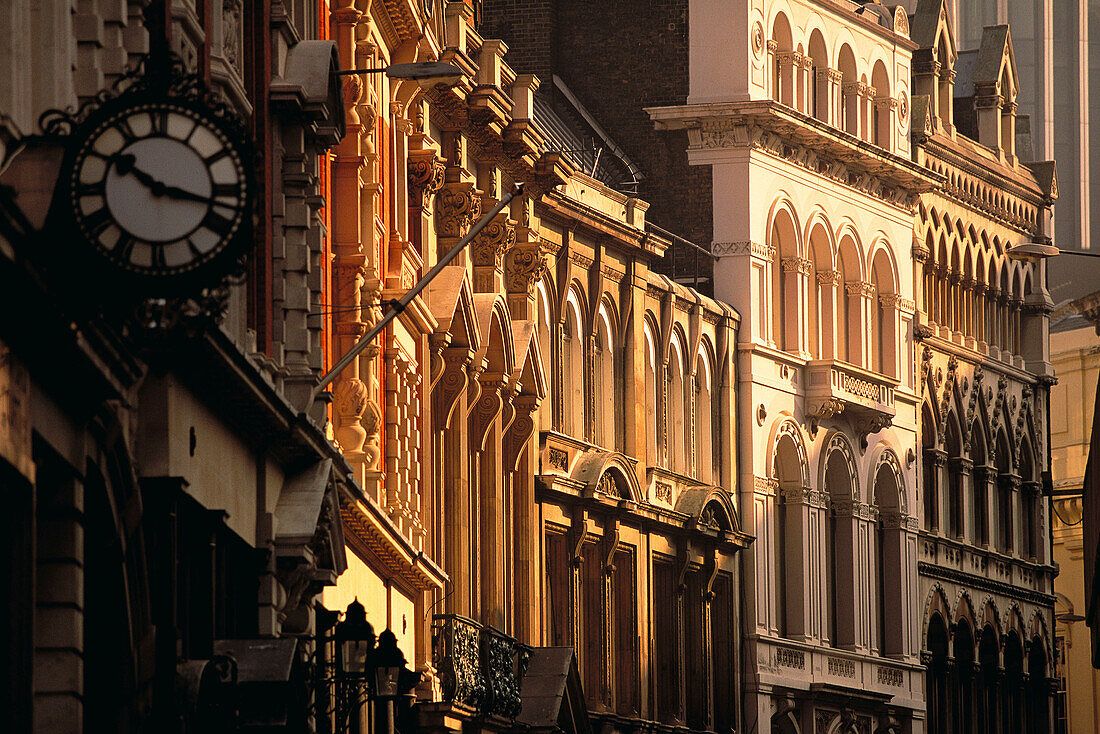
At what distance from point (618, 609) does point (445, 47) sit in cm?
1509

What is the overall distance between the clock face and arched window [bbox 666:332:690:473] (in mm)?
37745

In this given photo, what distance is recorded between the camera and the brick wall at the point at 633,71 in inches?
2306

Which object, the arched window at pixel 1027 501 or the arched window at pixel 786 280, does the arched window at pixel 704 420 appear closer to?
the arched window at pixel 786 280

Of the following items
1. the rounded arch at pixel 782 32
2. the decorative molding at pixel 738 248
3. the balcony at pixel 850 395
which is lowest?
the balcony at pixel 850 395

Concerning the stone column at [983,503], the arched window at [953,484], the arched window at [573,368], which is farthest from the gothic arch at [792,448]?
the stone column at [983,503]

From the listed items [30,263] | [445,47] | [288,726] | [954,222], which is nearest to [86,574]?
[30,263]

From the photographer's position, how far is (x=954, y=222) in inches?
2712

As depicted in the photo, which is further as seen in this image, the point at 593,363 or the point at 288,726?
the point at 593,363

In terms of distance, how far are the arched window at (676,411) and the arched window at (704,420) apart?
718 mm

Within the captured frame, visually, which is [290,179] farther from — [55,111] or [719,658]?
[719,658]

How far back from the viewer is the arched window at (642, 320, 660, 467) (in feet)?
172

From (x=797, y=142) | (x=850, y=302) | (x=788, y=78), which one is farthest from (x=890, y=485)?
(x=788, y=78)

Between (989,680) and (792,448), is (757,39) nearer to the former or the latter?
(792,448)

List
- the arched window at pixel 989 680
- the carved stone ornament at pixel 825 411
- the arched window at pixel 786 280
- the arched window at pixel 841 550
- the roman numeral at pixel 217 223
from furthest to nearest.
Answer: the arched window at pixel 989 680 → the arched window at pixel 841 550 → the arched window at pixel 786 280 → the carved stone ornament at pixel 825 411 → the roman numeral at pixel 217 223
